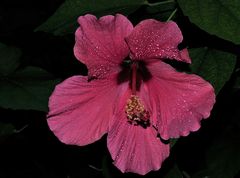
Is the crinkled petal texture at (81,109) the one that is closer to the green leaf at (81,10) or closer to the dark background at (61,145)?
the green leaf at (81,10)

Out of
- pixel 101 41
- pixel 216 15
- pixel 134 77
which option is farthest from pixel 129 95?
pixel 216 15

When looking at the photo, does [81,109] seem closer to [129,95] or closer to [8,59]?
[129,95]

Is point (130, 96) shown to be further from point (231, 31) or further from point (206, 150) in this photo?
point (206, 150)

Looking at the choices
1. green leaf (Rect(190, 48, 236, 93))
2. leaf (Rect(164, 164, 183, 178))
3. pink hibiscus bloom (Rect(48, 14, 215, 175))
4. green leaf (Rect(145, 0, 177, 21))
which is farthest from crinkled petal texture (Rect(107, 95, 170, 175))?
green leaf (Rect(145, 0, 177, 21))

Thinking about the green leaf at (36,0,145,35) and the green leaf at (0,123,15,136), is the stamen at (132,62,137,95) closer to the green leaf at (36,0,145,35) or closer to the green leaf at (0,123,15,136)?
the green leaf at (36,0,145,35)

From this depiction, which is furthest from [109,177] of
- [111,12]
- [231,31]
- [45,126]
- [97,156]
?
[231,31]
